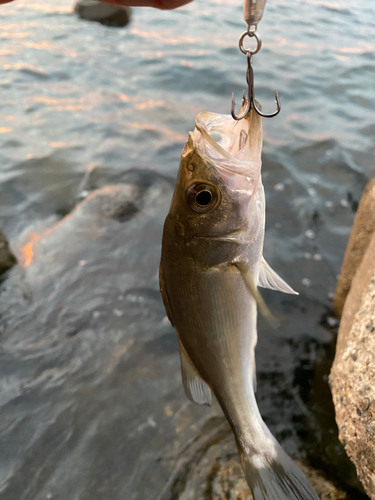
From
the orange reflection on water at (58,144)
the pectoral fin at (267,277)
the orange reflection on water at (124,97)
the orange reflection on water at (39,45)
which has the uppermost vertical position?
the pectoral fin at (267,277)

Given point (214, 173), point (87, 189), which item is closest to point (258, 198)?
point (214, 173)

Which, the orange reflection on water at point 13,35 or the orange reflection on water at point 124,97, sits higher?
the orange reflection on water at point 13,35

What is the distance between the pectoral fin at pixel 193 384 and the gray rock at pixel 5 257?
3.35 metres

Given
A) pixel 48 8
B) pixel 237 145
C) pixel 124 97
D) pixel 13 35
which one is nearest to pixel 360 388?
pixel 237 145

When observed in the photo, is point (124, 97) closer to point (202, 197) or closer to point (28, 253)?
point (28, 253)

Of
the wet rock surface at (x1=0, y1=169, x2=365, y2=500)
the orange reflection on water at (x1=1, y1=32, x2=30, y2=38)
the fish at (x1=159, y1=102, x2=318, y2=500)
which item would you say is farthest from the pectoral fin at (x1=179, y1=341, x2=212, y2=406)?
the orange reflection on water at (x1=1, y1=32, x2=30, y2=38)

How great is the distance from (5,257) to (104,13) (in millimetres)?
11496

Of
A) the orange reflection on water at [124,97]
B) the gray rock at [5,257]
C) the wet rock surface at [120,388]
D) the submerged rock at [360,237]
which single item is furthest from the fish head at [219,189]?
the orange reflection on water at [124,97]

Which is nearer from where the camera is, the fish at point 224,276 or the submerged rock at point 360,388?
the fish at point 224,276

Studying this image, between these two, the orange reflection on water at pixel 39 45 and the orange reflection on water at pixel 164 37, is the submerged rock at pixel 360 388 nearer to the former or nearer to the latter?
the orange reflection on water at pixel 164 37

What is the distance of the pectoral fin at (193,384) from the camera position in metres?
2.03

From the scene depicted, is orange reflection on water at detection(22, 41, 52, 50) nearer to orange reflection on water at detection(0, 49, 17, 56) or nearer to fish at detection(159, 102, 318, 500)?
orange reflection on water at detection(0, 49, 17, 56)

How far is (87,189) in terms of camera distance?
6039 millimetres

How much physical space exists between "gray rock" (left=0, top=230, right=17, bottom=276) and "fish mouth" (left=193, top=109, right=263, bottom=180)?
11.8ft
